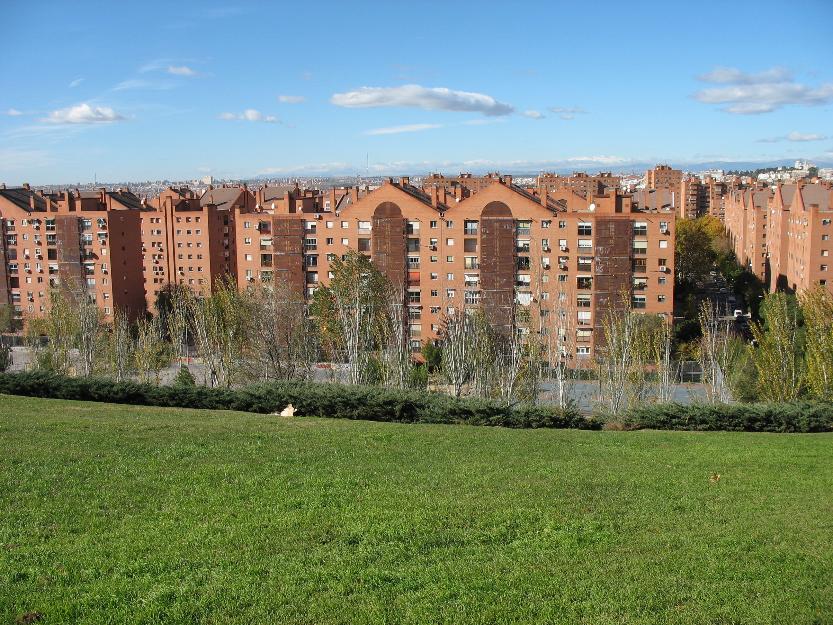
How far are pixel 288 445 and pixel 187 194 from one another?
68809 millimetres

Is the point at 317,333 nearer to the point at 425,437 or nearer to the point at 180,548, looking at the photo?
the point at 425,437

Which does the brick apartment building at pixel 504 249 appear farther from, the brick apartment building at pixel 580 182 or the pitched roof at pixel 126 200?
the brick apartment building at pixel 580 182

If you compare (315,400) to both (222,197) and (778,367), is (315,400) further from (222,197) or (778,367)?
(222,197)

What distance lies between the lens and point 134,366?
4200cm

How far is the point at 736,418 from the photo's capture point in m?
22.2

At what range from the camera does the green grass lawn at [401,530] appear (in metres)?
8.61

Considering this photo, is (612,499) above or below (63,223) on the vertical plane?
below

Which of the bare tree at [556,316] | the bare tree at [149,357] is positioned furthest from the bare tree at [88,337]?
the bare tree at [556,316]

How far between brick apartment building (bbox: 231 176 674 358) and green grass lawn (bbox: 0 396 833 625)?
29.7m

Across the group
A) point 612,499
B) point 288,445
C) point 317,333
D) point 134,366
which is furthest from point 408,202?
point 612,499

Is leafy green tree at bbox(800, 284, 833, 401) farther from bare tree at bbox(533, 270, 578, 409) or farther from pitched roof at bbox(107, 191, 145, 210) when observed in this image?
pitched roof at bbox(107, 191, 145, 210)

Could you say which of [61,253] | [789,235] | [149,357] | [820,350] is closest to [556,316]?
[820,350]

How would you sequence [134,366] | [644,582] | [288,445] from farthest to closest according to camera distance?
[134,366], [288,445], [644,582]

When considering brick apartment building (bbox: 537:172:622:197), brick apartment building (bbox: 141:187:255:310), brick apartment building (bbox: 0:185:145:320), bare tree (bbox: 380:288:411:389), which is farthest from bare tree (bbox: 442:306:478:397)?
brick apartment building (bbox: 537:172:622:197)
